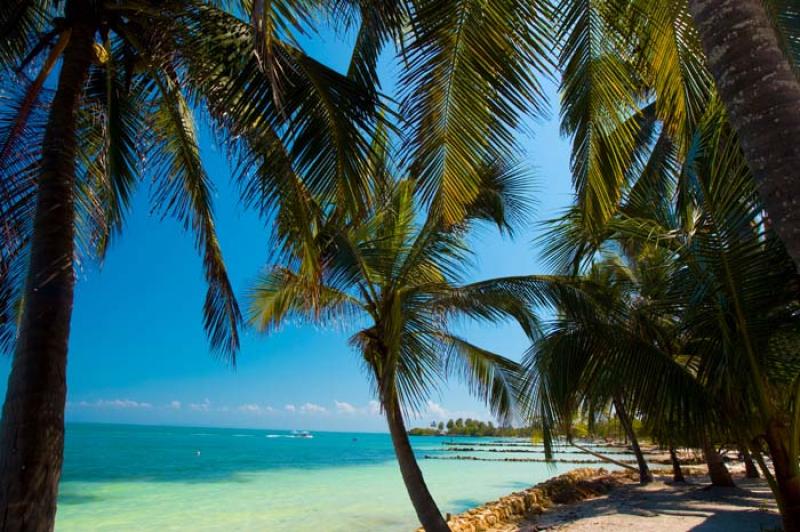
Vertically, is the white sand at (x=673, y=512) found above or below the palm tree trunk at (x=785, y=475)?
below

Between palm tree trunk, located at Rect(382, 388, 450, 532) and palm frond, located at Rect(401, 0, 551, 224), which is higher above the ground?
palm frond, located at Rect(401, 0, 551, 224)

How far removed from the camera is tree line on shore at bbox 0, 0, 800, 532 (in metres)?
2.77

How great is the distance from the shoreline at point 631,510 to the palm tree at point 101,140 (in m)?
7.06

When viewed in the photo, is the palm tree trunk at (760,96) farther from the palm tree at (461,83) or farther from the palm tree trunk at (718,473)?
the palm tree trunk at (718,473)

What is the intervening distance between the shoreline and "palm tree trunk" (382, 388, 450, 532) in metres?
2.99

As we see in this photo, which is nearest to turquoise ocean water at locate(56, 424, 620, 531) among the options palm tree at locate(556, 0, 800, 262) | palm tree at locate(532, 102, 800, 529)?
palm tree at locate(532, 102, 800, 529)

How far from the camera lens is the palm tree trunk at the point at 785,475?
419 cm

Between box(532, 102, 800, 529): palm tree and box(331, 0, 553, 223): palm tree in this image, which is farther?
box(532, 102, 800, 529): palm tree

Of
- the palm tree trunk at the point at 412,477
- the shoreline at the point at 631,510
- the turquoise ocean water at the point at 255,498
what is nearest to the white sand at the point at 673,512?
the shoreline at the point at 631,510

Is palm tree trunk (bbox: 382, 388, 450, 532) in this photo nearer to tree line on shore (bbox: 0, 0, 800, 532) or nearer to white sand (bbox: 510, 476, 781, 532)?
tree line on shore (bbox: 0, 0, 800, 532)

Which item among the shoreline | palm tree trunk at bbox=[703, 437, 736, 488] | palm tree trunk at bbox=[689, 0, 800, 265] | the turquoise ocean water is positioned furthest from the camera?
the turquoise ocean water

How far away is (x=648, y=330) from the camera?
6.68 metres

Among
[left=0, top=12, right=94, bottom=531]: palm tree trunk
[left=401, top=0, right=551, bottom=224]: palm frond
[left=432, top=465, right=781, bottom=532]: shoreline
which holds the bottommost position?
[left=432, top=465, right=781, bottom=532]: shoreline

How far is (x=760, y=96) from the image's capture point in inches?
67.6
